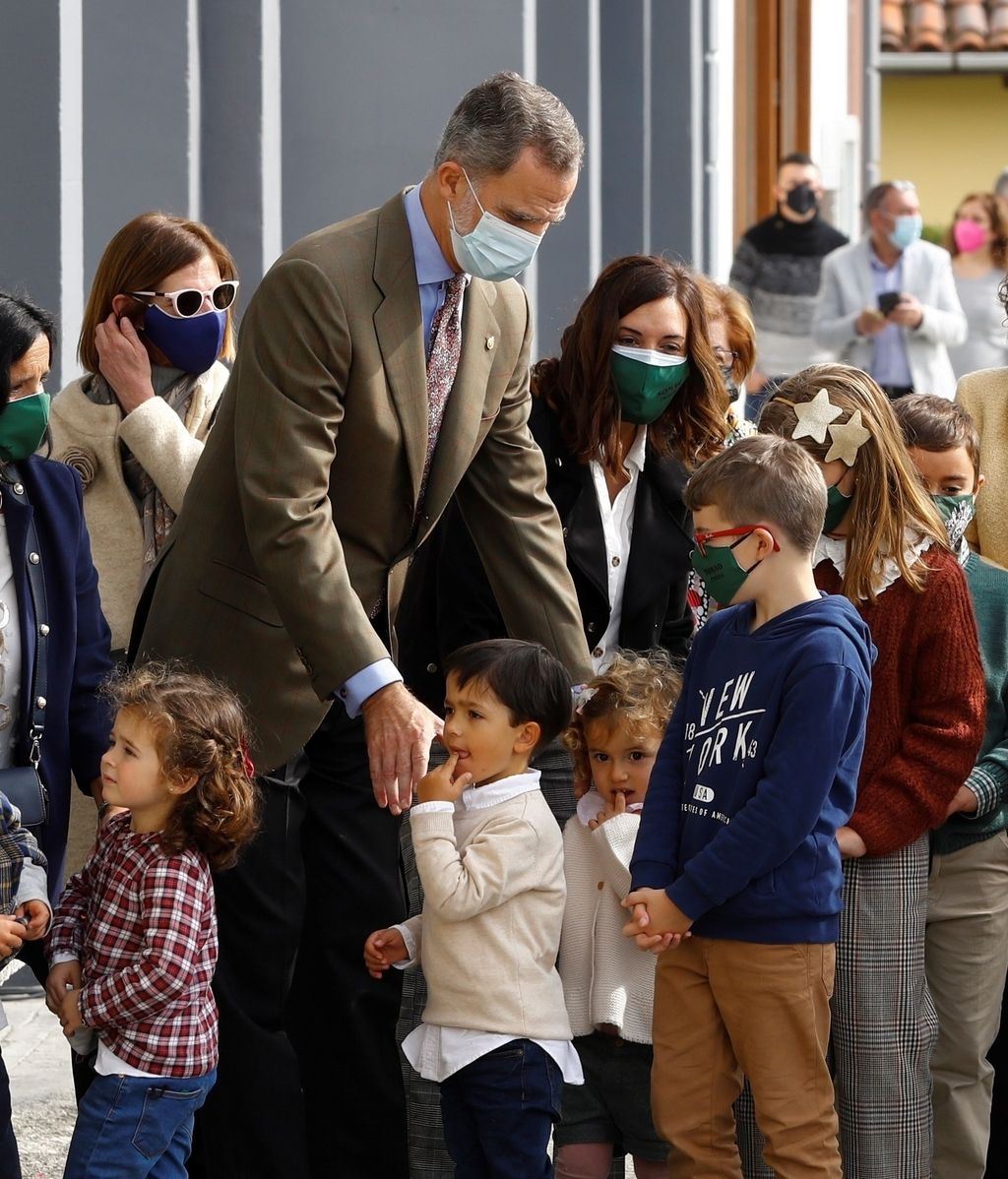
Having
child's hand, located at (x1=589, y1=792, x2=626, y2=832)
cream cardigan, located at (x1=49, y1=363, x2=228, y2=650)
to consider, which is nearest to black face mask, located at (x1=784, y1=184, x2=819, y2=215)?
cream cardigan, located at (x1=49, y1=363, x2=228, y2=650)

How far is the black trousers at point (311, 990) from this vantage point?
12.7 ft

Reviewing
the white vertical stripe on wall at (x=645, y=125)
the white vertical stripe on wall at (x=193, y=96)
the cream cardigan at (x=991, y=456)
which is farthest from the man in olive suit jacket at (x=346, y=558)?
the white vertical stripe on wall at (x=645, y=125)

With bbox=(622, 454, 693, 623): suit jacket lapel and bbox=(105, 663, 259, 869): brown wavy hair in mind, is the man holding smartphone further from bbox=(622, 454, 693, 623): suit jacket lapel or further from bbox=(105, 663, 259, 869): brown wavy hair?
bbox=(105, 663, 259, 869): brown wavy hair

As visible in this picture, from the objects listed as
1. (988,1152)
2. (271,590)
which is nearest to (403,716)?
(271,590)

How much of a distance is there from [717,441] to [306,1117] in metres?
1.58

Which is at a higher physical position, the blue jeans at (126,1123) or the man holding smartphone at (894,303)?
the man holding smartphone at (894,303)

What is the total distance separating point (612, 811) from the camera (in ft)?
12.8

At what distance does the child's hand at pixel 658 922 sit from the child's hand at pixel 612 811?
43cm

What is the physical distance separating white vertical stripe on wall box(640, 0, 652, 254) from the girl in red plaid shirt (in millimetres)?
8652

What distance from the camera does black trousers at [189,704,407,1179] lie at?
387 centimetres

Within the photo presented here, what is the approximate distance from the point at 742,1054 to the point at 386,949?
65 cm

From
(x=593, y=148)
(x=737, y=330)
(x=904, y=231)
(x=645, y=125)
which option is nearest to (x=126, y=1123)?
(x=737, y=330)

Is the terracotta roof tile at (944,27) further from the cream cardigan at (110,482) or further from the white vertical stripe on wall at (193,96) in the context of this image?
the cream cardigan at (110,482)

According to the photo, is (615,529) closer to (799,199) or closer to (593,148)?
(593,148)
